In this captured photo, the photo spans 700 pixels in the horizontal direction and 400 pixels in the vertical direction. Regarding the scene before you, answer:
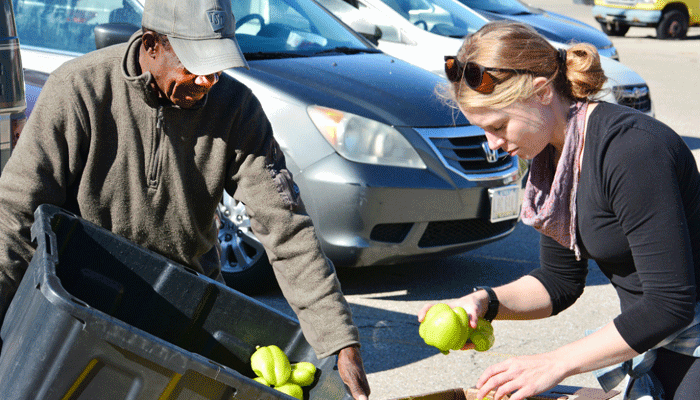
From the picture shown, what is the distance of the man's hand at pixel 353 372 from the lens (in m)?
2.00

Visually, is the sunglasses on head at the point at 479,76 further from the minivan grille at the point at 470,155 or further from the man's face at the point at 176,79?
the minivan grille at the point at 470,155

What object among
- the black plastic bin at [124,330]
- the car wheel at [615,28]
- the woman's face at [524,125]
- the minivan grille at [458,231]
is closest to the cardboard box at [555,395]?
the black plastic bin at [124,330]

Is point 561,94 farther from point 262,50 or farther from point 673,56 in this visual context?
point 673,56

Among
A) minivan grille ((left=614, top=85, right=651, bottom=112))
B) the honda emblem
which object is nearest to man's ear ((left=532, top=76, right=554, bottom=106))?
the honda emblem

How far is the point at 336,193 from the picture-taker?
13.4 ft

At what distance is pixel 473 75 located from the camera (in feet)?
6.51

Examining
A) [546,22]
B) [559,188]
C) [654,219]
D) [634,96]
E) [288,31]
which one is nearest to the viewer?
[654,219]

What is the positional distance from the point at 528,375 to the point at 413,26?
5.22 metres

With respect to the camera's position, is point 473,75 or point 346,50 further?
point 346,50

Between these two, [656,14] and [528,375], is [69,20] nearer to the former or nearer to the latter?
[528,375]

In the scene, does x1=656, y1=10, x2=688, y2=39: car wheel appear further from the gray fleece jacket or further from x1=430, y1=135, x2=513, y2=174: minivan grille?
the gray fleece jacket

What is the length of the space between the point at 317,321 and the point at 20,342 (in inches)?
32.3

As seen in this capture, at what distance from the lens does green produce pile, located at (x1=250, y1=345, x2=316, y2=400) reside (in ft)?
6.94

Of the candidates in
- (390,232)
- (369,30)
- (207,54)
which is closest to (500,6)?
(369,30)
